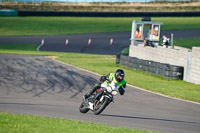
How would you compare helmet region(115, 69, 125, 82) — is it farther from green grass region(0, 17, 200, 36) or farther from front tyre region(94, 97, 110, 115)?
green grass region(0, 17, 200, 36)

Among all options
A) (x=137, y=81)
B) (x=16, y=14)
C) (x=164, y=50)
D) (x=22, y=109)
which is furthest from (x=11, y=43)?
(x=22, y=109)

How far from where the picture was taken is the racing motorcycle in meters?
12.1

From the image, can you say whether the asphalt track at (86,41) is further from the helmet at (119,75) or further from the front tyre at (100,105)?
the helmet at (119,75)

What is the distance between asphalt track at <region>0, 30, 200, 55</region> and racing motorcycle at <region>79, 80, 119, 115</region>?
93.3 feet

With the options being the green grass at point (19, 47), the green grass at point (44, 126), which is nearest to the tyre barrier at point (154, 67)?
the green grass at point (44, 126)

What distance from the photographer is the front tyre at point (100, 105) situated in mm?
12146

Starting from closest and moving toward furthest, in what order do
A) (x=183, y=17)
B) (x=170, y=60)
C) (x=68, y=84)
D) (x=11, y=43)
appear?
1. (x=68, y=84)
2. (x=170, y=60)
3. (x=11, y=43)
4. (x=183, y=17)

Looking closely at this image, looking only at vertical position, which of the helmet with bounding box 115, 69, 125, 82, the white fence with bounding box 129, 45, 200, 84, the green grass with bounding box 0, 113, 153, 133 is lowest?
Answer: the white fence with bounding box 129, 45, 200, 84

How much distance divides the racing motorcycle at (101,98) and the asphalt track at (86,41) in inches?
1119

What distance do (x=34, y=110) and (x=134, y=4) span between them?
53.2 metres

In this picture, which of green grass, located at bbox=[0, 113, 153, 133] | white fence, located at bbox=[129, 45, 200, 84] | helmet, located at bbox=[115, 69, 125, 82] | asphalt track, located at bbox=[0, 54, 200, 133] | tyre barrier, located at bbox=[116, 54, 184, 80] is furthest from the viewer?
tyre barrier, located at bbox=[116, 54, 184, 80]

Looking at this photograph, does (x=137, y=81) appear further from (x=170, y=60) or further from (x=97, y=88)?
(x=97, y=88)

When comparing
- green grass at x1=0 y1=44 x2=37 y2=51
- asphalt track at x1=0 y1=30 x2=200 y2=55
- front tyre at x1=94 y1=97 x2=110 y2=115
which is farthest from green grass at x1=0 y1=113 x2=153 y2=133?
green grass at x1=0 y1=44 x2=37 y2=51

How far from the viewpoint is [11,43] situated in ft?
146
